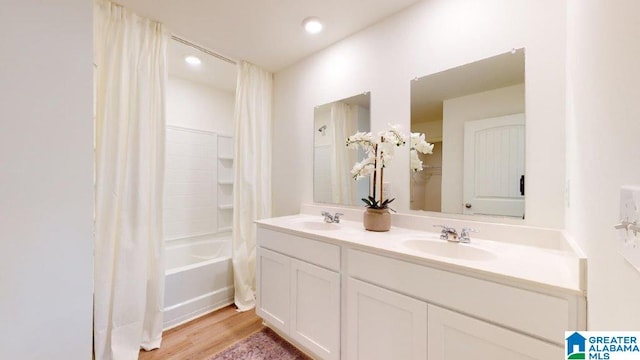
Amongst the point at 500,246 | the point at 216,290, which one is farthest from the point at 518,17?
the point at 216,290

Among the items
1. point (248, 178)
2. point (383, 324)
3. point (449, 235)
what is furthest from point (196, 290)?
point (449, 235)

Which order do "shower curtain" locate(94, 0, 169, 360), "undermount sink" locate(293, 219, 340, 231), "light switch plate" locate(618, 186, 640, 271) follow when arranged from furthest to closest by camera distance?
"undermount sink" locate(293, 219, 340, 231) → "shower curtain" locate(94, 0, 169, 360) → "light switch plate" locate(618, 186, 640, 271)

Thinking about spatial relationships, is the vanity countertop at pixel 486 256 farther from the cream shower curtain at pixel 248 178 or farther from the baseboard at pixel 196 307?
the baseboard at pixel 196 307

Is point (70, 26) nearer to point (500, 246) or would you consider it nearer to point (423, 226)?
point (423, 226)

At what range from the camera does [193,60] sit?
Answer: 8.11 ft

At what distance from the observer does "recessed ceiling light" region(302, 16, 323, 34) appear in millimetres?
1821

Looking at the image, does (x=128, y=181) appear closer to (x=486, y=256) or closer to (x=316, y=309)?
(x=316, y=309)

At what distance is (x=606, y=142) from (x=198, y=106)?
137 inches

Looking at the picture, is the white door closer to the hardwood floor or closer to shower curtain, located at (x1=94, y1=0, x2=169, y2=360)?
the hardwood floor

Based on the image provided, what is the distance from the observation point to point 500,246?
1.24 metres

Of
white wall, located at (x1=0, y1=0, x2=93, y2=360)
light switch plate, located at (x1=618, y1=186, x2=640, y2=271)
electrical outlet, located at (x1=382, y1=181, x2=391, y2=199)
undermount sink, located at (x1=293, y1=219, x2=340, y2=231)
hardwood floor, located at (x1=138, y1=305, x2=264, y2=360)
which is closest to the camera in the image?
light switch plate, located at (x1=618, y1=186, x2=640, y2=271)

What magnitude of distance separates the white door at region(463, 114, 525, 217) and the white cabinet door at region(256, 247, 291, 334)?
1273 mm

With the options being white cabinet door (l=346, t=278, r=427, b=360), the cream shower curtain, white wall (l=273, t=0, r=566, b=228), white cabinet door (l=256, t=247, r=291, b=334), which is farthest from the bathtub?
white cabinet door (l=346, t=278, r=427, b=360)

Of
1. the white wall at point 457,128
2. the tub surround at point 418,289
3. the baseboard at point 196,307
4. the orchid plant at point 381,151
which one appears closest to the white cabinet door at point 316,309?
the tub surround at point 418,289
